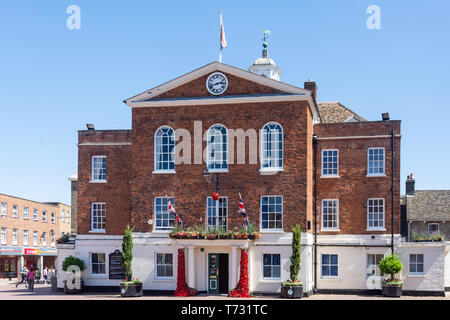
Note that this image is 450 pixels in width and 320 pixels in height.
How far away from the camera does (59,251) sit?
38.7 meters

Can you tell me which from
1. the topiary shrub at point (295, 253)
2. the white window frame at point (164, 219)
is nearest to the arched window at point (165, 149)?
the white window frame at point (164, 219)

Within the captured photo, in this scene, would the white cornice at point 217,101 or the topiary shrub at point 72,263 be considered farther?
the topiary shrub at point 72,263

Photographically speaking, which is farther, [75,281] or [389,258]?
[75,281]

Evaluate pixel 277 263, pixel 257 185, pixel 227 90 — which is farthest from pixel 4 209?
pixel 277 263

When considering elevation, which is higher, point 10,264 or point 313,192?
point 313,192

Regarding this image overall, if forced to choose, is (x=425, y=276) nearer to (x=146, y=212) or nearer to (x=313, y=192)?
(x=313, y=192)

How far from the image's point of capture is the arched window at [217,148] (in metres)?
34.8

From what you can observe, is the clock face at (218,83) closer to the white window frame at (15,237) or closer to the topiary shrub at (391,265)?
the topiary shrub at (391,265)

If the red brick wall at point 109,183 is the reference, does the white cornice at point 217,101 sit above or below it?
above

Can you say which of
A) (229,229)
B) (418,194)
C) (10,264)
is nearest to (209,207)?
(229,229)

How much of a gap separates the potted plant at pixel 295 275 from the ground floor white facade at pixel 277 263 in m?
0.56

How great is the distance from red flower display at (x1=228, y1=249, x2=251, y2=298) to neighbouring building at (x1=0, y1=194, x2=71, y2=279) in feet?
102

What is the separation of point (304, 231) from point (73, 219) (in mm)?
25076

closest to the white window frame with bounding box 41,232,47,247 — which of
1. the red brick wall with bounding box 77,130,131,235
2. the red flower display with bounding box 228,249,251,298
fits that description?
the red brick wall with bounding box 77,130,131,235
